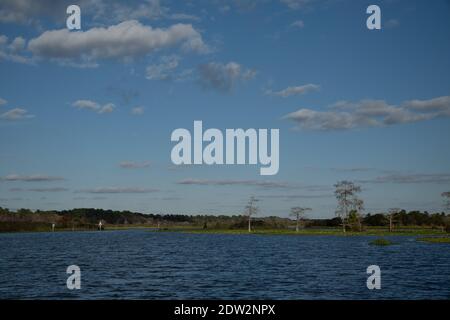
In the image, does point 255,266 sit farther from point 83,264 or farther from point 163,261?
point 83,264

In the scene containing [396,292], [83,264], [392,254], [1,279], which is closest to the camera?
[396,292]

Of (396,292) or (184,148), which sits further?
(396,292)

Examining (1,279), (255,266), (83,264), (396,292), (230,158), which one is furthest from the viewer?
(83,264)

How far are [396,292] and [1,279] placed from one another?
148ft

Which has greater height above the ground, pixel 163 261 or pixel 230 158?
pixel 230 158

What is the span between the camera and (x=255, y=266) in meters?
69.8
